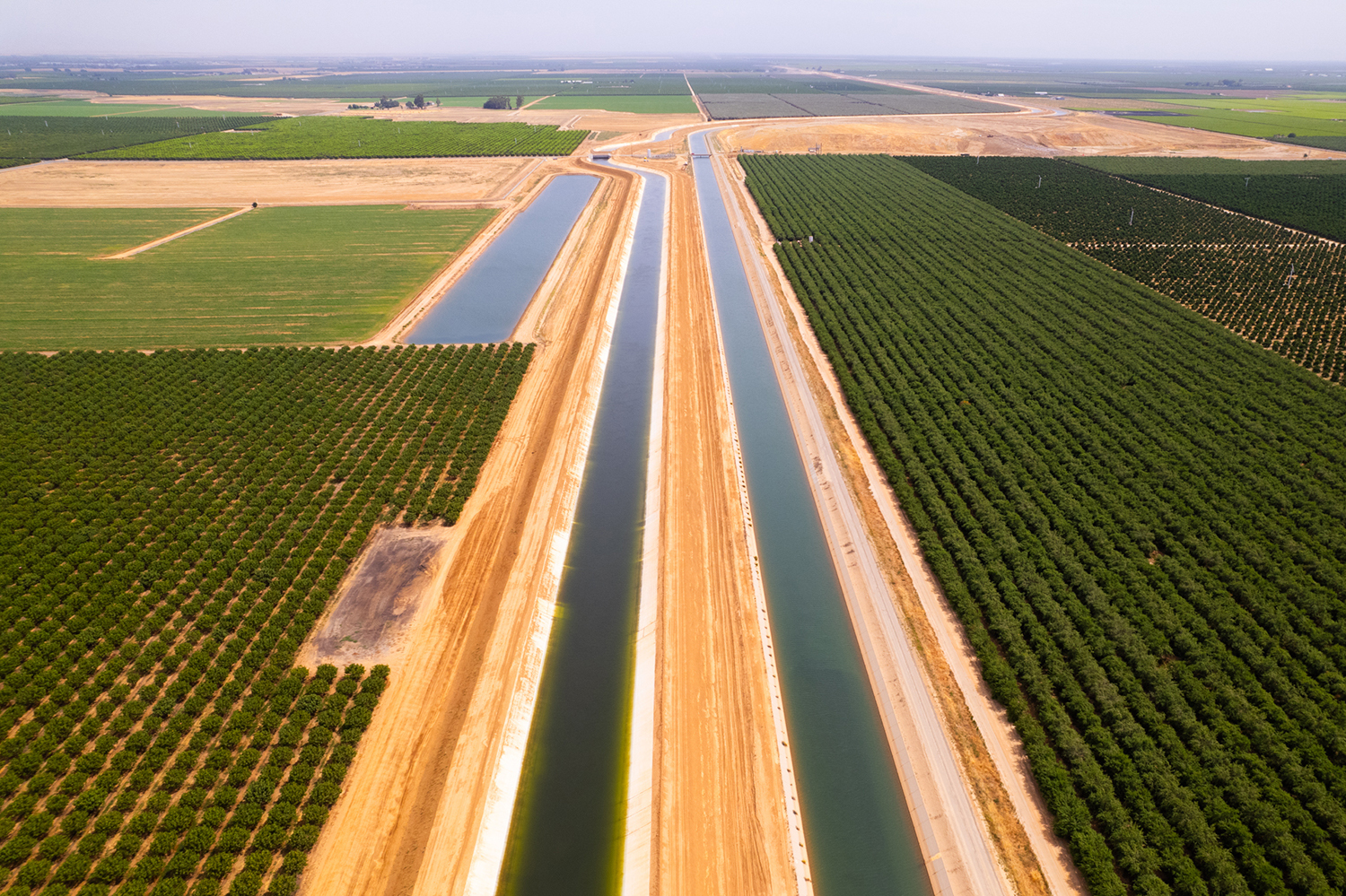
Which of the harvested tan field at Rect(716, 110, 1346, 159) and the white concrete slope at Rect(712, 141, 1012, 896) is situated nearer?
the white concrete slope at Rect(712, 141, 1012, 896)

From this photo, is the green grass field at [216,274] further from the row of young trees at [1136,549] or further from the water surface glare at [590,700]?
the row of young trees at [1136,549]

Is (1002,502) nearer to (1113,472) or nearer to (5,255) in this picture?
→ (1113,472)

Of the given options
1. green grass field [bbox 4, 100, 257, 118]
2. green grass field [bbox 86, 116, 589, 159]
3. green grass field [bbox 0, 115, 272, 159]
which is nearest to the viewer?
green grass field [bbox 86, 116, 589, 159]

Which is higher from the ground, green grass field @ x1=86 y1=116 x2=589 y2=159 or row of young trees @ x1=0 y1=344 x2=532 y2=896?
green grass field @ x1=86 y1=116 x2=589 y2=159

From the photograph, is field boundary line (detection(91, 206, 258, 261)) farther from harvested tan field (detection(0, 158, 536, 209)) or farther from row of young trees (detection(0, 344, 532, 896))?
row of young trees (detection(0, 344, 532, 896))

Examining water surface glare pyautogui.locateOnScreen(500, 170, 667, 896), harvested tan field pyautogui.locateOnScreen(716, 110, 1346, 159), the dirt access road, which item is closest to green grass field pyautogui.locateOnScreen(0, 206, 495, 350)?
water surface glare pyautogui.locateOnScreen(500, 170, 667, 896)

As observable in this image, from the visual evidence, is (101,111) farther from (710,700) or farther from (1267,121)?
(1267,121)
